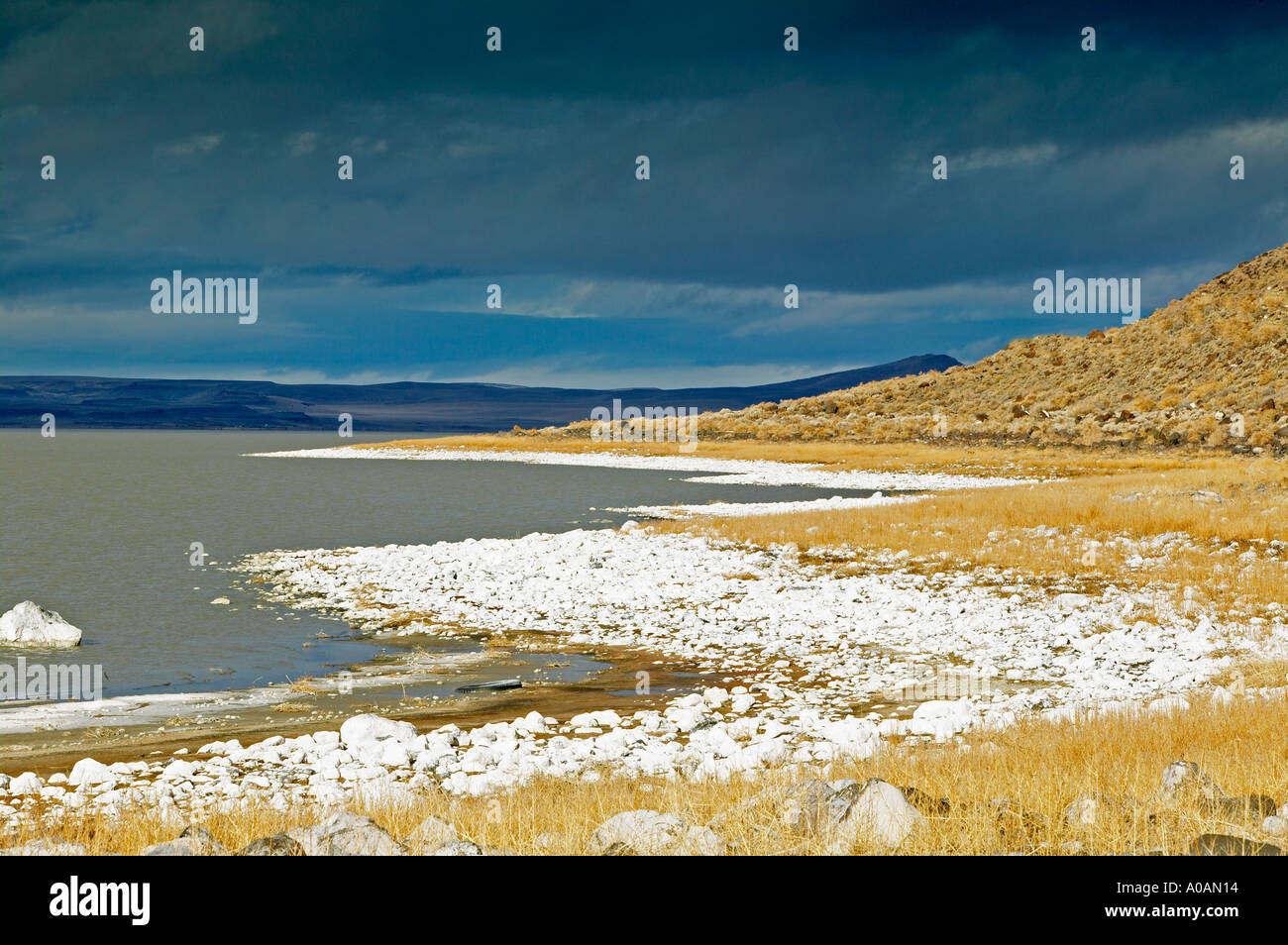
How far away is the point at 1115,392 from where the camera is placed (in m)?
120

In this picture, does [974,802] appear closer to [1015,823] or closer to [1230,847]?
[1015,823]

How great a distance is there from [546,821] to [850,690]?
8270 millimetres

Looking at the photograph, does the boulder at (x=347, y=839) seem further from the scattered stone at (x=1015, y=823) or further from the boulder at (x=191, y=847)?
the scattered stone at (x=1015, y=823)

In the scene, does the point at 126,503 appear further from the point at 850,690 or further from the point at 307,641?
the point at 850,690

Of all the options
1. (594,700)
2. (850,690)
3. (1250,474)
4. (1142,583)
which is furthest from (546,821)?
(1250,474)

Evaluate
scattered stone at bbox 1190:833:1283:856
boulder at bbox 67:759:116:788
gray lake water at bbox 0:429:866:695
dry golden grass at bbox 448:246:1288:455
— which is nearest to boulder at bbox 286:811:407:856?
scattered stone at bbox 1190:833:1283:856

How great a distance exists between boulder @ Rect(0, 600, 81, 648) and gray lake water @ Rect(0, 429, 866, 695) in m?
0.42

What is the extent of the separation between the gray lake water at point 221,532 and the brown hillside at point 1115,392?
44537 millimetres

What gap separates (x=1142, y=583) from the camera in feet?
70.4

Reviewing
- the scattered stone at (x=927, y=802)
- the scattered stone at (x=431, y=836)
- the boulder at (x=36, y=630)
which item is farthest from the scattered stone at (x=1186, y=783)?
the boulder at (x=36, y=630)

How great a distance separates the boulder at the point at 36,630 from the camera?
19672 mm

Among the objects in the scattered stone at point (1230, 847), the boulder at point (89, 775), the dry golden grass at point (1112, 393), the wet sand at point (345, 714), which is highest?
the dry golden grass at point (1112, 393)

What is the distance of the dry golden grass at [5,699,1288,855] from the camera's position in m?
6.26
